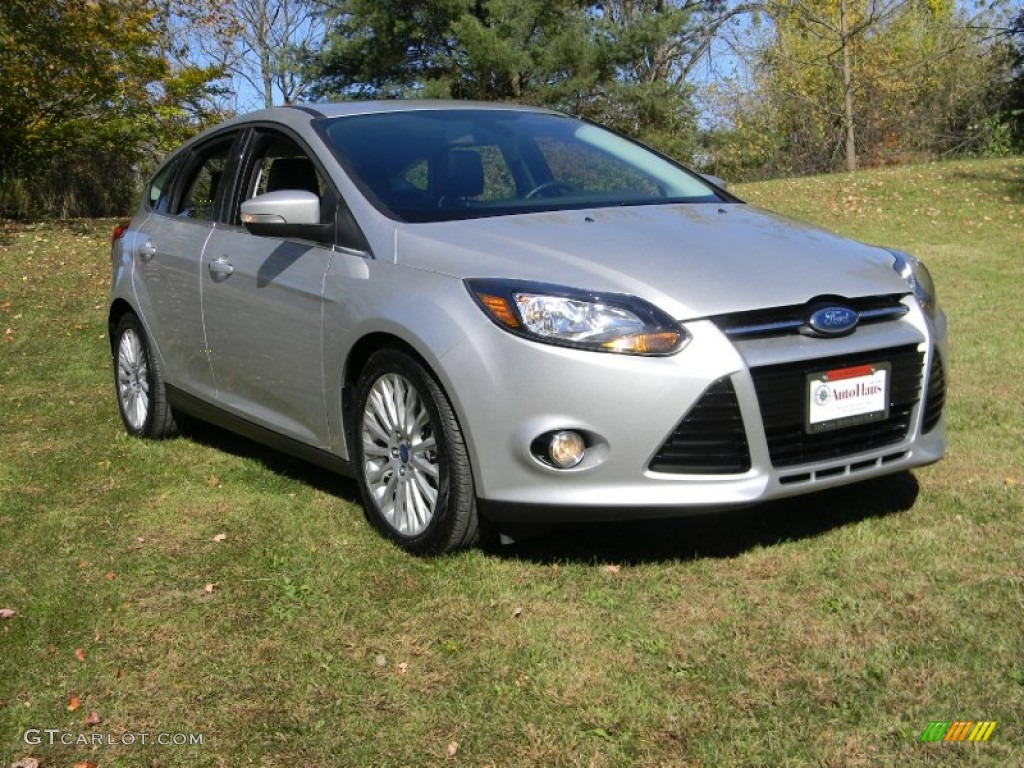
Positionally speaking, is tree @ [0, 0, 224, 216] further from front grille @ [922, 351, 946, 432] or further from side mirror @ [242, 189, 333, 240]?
front grille @ [922, 351, 946, 432]

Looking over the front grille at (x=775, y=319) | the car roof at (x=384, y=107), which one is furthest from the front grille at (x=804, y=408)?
the car roof at (x=384, y=107)

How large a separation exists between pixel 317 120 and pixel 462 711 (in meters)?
2.84

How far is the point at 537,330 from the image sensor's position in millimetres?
3838

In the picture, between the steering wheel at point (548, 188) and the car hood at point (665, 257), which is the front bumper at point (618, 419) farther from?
the steering wheel at point (548, 188)

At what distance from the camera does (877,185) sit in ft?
65.0

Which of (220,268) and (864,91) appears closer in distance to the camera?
(220,268)

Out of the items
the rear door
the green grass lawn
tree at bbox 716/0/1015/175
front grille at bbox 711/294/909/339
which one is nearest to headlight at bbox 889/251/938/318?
front grille at bbox 711/294/909/339

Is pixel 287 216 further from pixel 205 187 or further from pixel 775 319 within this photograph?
pixel 775 319

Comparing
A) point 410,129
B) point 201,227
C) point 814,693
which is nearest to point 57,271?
point 201,227

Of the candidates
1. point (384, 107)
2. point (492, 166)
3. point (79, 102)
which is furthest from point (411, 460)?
point (79, 102)

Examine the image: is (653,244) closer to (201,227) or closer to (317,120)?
(317,120)

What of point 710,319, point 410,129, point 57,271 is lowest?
point 57,271

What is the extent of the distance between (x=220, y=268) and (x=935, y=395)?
298 cm

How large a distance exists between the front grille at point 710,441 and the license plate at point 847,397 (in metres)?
0.25
